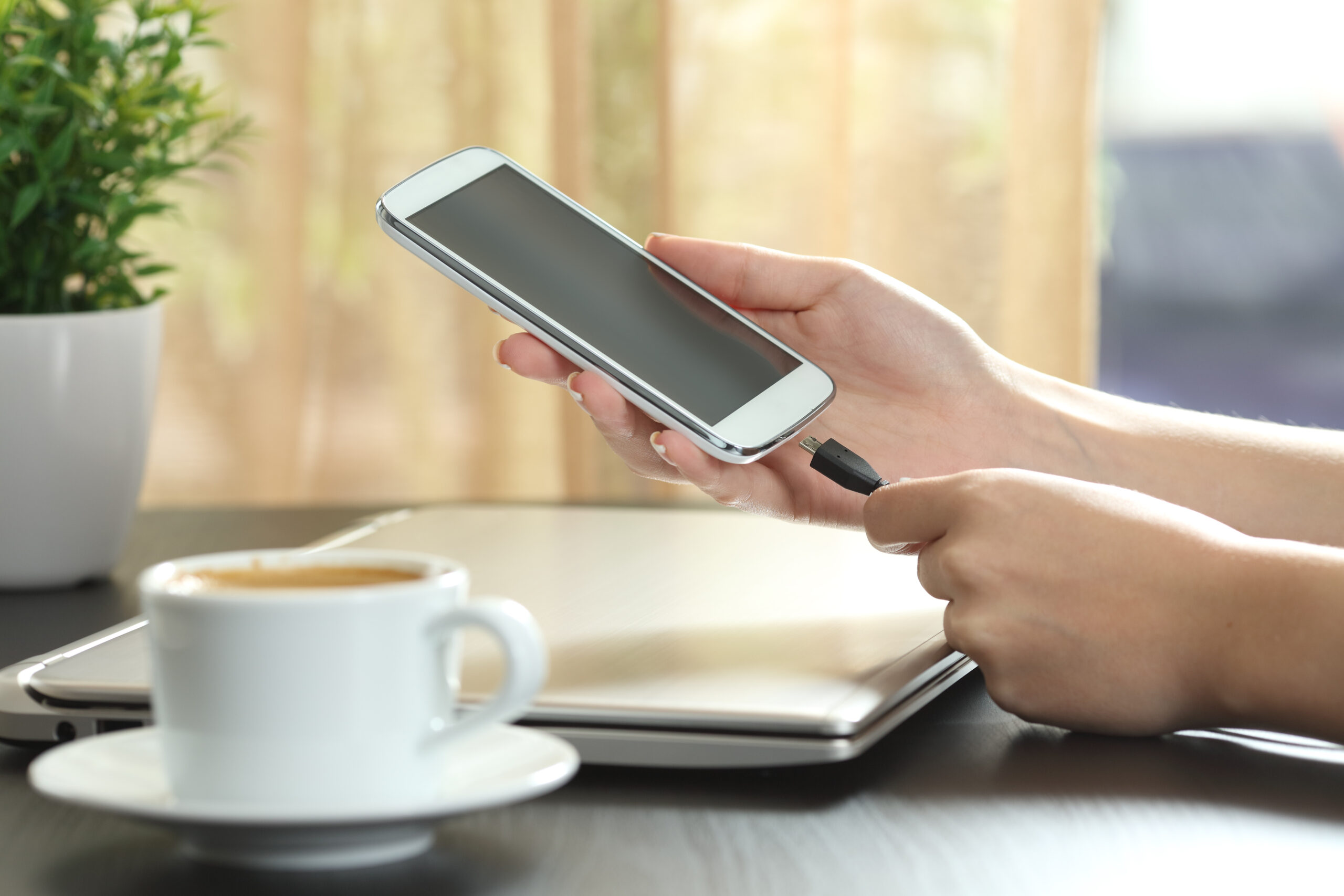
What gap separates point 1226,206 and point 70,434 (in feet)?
6.50

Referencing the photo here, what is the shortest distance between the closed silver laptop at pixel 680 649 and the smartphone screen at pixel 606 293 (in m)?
0.10

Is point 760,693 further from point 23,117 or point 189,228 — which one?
point 189,228

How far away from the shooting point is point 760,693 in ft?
1.45

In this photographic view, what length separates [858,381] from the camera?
0.86 m

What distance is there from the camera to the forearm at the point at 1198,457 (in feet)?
2.43

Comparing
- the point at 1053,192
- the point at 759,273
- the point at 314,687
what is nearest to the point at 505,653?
the point at 314,687

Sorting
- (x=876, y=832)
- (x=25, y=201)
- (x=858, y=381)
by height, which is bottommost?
(x=876, y=832)

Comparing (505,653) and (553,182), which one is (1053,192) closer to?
(553,182)

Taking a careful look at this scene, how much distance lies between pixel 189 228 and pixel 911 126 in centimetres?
92

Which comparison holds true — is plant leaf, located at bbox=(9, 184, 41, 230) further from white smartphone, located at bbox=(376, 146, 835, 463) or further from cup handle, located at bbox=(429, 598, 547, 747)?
cup handle, located at bbox=(429, 598, 547, 747)

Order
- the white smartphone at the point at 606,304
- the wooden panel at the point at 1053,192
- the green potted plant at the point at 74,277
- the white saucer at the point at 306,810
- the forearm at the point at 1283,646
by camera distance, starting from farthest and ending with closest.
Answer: the wooden panel at the point at 1053,192 < the green potted plant at the point at 74,277 < the white smartphone at the point at 606,304 < the forearm at the point at 1283,646 < the white saucer at the point at 306,810

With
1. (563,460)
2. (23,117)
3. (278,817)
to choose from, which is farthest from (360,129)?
(278,817)

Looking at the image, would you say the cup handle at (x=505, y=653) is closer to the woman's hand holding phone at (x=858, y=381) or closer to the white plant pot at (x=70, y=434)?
the woman's hand holding phone at (x=858, y=381)

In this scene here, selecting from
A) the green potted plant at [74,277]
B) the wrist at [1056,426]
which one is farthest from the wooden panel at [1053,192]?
the green potted plant at [74,277]
